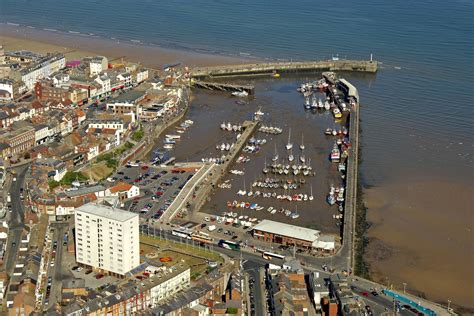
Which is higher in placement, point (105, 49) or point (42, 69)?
point (105, 49)

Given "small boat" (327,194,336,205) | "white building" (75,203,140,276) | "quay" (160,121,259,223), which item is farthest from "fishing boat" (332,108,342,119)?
"white building" (75,203,140,276)

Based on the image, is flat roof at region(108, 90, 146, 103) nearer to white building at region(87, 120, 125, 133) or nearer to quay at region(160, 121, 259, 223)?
white building at region(87, 120, 125, 133)

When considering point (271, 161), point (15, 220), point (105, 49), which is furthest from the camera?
point (105, 49)

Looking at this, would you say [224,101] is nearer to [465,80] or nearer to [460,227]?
[465,80]

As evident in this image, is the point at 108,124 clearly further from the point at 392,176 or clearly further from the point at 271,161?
the point at 392,176

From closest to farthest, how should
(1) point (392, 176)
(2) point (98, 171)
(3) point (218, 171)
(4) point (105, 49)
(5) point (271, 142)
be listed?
(2) point (98, 171)
(3) point (218, 171)
(1) point (392, 176)
(5) point (271, 142)
(4) point (105, 49)

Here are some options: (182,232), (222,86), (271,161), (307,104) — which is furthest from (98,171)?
(222,86)
